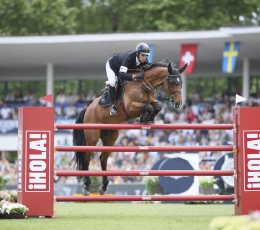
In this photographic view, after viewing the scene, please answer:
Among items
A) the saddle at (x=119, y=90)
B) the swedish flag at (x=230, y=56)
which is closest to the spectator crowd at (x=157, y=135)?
the swedish flag at (x=230, y=56)

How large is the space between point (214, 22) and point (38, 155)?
913 inches

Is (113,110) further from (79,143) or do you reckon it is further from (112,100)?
(79,143)

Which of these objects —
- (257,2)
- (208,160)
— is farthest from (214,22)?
(208,160)

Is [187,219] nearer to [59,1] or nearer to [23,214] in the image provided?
[23,214]

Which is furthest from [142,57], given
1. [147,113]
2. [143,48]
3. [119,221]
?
[119,221]

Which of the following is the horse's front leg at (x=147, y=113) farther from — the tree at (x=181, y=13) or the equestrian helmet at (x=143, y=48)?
the tree at (x=181, y=13)

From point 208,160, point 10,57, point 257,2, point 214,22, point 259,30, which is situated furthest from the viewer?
point 214,22

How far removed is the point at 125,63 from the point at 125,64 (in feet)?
0.05

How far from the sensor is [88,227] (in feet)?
21.1

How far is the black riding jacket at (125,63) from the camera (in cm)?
924

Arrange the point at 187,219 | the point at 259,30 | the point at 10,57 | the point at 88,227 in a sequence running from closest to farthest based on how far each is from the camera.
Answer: the point at 88,227, the point at 187,219, the point at 259,30, the point at 10,57

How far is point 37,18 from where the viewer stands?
31.7 metres

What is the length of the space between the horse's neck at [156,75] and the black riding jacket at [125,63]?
179mm

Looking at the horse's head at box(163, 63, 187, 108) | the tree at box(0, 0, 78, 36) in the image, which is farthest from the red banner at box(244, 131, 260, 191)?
the tree at box(0, 0, 78, 36)
